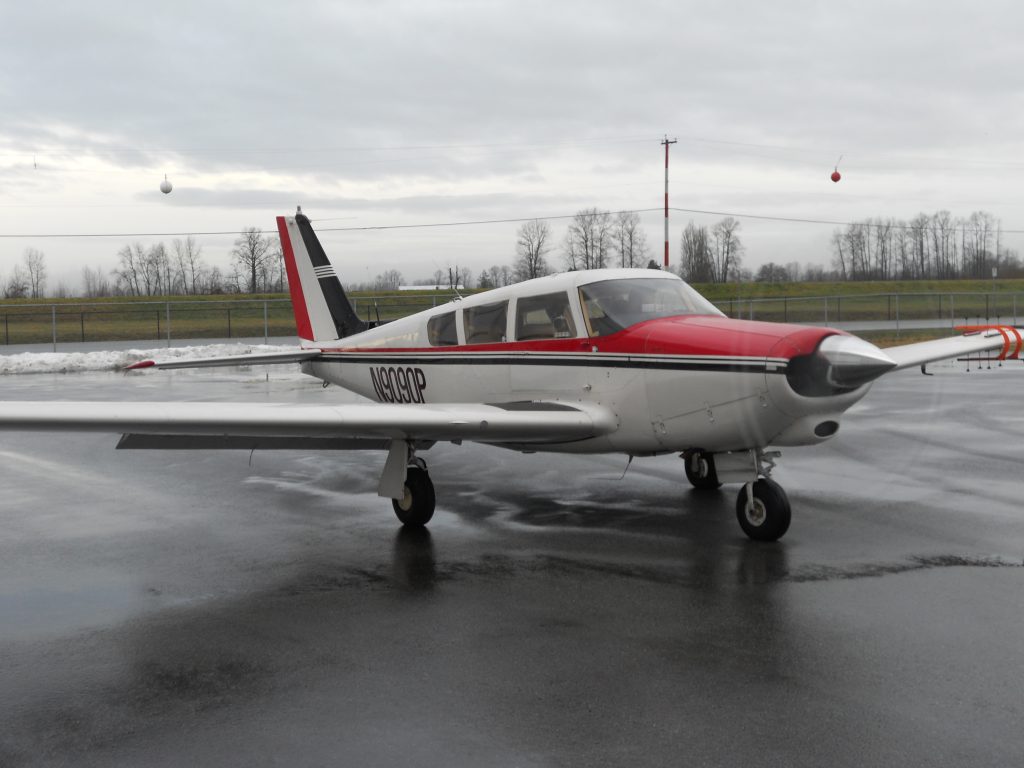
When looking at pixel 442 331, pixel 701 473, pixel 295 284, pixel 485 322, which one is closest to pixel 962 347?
pixel 701 473

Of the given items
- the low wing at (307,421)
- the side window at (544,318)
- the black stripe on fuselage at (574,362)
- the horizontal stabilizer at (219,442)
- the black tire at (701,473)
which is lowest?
the black tire at (701,473)

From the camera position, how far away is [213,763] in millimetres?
3791

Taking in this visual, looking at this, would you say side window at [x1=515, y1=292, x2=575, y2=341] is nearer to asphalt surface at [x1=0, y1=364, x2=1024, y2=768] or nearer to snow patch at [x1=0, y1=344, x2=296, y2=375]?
asphalt surface at [x1=0, y1=364, x2=1024, y2=768]

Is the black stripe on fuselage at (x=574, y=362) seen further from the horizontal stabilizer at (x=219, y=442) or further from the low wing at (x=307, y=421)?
the horizontal stabilizer at (x=219, y=442)

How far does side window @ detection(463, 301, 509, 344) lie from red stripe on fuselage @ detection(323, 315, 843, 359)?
0.34 m

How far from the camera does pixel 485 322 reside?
8.97m

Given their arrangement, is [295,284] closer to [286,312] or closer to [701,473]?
[701,473]

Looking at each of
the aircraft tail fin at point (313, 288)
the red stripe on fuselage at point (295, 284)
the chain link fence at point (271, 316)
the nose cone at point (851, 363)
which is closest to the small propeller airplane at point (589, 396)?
the nose cone at point (851, 363)

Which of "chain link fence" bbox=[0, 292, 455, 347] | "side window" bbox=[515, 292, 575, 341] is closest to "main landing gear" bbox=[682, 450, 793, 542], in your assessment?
"side window" bbox=[515, 292, 575, 341]

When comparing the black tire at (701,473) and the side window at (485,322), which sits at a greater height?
the side window at (485,322)

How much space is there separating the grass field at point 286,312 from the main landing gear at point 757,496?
36.3m

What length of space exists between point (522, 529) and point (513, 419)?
1.08 meters

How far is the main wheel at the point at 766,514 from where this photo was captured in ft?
23.6

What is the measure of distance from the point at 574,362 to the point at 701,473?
2346 millimetres
